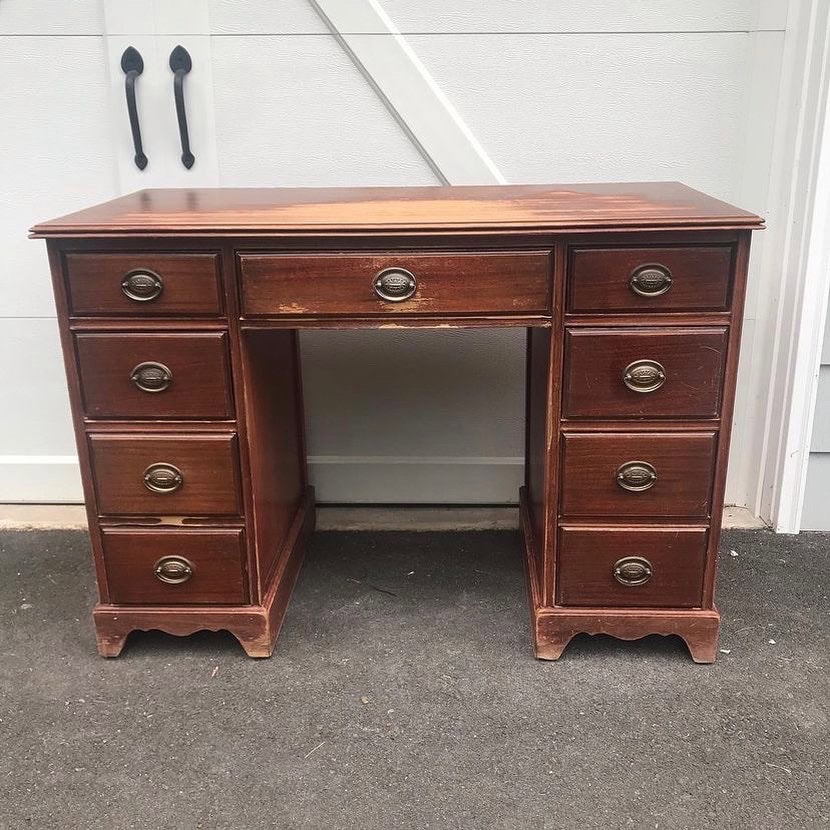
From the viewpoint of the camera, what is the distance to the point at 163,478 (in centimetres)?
162

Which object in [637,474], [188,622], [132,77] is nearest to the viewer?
[637,474]

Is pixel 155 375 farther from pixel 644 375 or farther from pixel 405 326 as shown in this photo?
pixel 644 375

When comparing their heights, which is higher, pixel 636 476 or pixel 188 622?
pixel 636 476

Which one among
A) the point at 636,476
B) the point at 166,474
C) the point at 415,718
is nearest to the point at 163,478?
the point at 166,474

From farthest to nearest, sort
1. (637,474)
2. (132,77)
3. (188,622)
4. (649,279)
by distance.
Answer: (132,77), (188,622), (637,474), (649,279)

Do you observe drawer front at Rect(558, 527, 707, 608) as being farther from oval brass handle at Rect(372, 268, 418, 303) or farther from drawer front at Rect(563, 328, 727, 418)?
oval brass handle at Rect(372, 268, 418, 303)

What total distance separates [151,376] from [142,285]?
176mm

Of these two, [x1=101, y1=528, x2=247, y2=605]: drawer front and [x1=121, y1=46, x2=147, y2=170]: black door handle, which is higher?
[x1=121, y1=46, x2=147, y2=170]: black door handle

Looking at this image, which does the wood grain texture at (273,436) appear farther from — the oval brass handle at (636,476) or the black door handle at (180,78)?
the oval brass handle at (636,476)

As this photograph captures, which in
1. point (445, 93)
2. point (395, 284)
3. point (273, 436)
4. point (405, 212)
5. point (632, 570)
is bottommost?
point (632, 570)

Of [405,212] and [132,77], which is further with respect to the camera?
[132,77]

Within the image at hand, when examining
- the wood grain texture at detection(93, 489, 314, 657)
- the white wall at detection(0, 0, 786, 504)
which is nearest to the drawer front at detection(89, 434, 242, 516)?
the wood grain texture at detection(93, 489, 314, 657)

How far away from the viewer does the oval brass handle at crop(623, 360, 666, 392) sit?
153 cm

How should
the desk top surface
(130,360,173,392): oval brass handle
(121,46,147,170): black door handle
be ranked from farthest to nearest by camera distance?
1. (121,46,147,170): black door handle
2. (130,360,173,392): oval brass handle
3. the desk top surface
